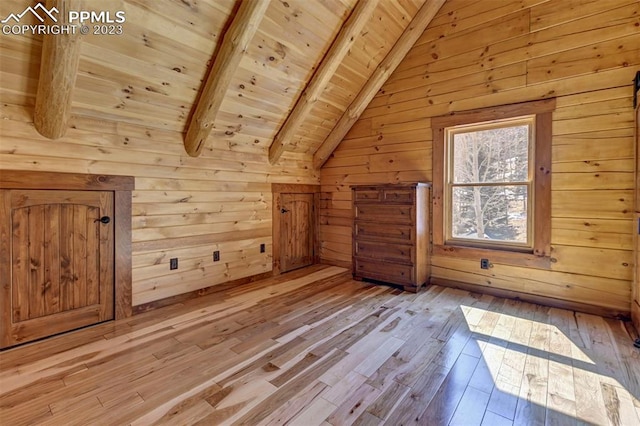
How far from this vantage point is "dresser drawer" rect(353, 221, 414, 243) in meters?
3.46

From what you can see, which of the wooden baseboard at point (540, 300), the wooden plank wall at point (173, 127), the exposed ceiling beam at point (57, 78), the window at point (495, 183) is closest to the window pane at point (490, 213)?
the window at point (495, 183)

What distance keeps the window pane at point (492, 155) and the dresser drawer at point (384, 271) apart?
3.98 ft

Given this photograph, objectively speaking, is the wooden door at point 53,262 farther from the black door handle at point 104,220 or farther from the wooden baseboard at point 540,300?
the wooden baseboard at point 540,300

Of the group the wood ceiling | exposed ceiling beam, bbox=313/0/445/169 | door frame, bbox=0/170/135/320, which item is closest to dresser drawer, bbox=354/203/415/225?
exposed ceiling beam, bbox=313/0/445/169

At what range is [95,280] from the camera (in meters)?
2.64

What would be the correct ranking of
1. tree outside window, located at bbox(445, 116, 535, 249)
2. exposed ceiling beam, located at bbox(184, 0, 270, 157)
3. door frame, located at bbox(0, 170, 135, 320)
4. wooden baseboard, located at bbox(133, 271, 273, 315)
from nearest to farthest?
exposed ceiling beam, located at bbox(184, 0, 270, 157), door frame, located at bbox(0, 170, 135, 320), wooden baseboard, located at bbox(133, 271, 273, 315), tree outside window, located at bbox(445, 116, 535, 249)

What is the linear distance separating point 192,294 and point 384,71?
338 cm

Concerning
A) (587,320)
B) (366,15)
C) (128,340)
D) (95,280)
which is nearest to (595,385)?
(587,320)

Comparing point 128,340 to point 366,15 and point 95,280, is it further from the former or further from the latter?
point 366,15

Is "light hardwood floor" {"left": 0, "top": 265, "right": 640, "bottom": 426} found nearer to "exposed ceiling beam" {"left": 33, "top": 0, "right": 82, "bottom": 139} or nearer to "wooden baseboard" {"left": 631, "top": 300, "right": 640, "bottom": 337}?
"wooden baseboard" {"left": 631, "top": 300, "right": 640, "bottom": 337}

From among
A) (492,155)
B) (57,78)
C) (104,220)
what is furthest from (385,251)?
(57,78)

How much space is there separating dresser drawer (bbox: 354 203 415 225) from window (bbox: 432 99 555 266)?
481mm

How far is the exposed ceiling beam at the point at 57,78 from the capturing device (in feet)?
6.06

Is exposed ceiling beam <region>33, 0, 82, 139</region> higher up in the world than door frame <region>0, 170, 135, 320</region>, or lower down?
higher up
